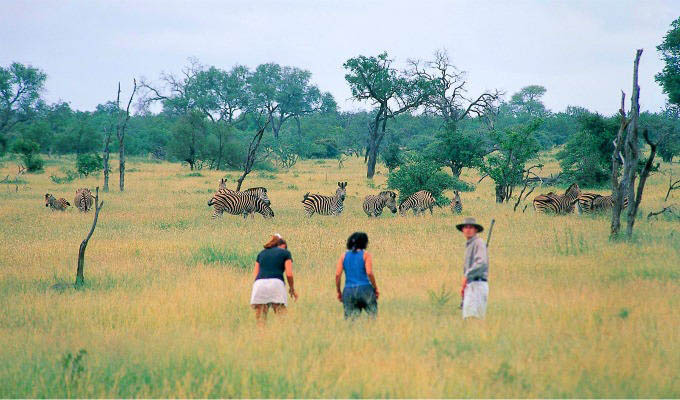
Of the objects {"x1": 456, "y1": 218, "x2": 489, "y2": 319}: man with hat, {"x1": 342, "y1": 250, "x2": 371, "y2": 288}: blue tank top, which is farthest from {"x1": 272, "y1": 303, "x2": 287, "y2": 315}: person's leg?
{"x1": 456, "y1": 218, "x2": 489, "y2": 319}: man with hat

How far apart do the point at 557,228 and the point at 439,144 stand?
58.2 ft

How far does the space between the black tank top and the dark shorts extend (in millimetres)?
951

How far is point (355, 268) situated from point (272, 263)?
3.91ft

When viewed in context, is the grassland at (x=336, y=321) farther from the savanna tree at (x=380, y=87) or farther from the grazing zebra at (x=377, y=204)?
the savanna tree at (x=380, y=87)

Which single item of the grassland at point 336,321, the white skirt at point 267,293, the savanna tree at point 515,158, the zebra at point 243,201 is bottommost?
the grassland at point 336,321

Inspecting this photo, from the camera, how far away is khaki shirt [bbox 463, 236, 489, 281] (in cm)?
920

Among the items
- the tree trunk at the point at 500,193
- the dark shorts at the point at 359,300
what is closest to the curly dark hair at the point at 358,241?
the dark shorts at the point at 359,300

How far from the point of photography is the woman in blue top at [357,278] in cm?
933

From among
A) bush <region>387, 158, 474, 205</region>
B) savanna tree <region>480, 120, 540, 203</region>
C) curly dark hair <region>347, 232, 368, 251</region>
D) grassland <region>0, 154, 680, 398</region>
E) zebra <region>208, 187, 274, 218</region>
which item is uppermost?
savanna tree <region>480, 120, 540, 203</region>

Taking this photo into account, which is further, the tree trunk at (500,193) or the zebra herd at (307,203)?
the tree trunk at (500,193)

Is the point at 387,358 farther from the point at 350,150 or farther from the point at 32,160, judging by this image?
the point at 350,150

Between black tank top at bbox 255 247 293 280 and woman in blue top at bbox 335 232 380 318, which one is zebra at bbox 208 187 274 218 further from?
woman in blue top at bbox 335 232 380 318

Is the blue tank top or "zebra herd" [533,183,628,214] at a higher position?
"zebra herd" [533,183,628,214]

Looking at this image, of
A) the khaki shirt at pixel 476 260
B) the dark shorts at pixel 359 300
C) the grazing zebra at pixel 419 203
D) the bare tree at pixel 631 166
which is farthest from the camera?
the grazing zebra at pixel 419 203
